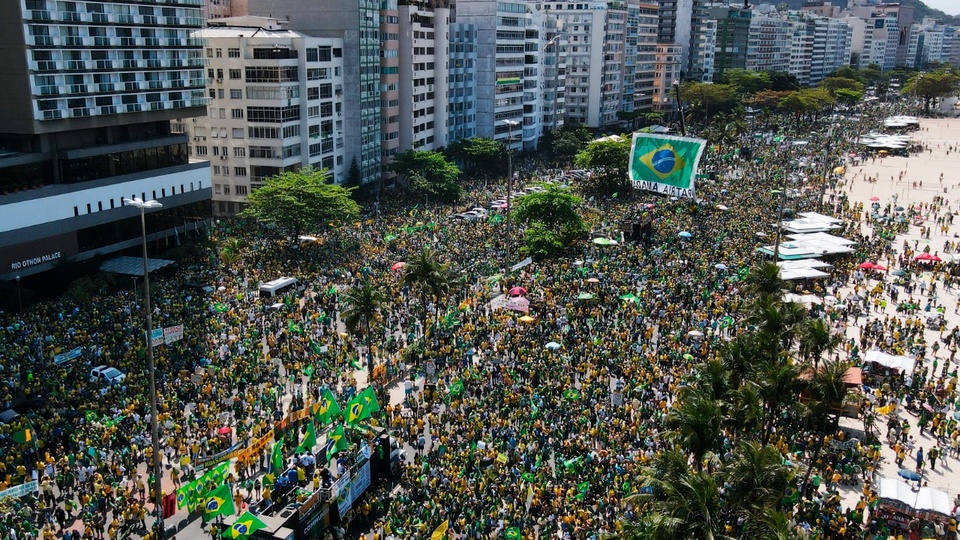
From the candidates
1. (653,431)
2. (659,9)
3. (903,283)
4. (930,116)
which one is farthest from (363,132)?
(930,116)

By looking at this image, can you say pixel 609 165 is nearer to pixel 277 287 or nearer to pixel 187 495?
pixel 277 287

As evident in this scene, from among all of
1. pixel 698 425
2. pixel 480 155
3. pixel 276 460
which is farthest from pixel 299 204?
pixel 698 425

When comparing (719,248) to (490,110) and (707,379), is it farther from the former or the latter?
(490,110)

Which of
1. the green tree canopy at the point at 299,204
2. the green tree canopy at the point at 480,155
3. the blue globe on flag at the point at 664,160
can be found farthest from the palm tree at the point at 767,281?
the green tree canopy at the point at 480,155

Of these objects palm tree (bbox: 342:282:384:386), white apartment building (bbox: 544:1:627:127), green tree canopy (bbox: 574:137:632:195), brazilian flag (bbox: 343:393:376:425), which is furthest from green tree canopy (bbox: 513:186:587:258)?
white apartment building (bbox: 544:1:627:127)

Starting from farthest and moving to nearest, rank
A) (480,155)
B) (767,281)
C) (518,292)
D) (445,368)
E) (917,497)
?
(480,155)
(518,292)
(767,281)
(445,368)
(917,497)

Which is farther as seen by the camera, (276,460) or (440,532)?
(276,460)
